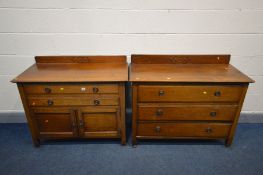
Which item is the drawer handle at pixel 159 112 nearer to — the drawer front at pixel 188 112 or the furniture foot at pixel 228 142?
the drawer front at pixel 188 112

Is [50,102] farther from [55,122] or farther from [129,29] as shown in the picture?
[129,29]

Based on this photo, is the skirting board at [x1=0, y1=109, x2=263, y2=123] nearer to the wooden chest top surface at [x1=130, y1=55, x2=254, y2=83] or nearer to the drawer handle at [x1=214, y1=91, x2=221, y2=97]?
the wooden chest top surface at [x1=130, y1=55, x2=254, y2=83]

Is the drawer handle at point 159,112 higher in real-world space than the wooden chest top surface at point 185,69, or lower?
lower

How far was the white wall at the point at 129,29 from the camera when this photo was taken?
1986 millimetres

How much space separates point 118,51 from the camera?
7.08ft

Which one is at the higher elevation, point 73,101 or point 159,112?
point 73,101

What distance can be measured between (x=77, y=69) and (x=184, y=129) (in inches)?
47.3

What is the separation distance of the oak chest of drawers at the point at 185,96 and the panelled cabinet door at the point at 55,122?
610 millimetres

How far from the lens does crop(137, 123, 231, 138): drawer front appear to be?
198 cm

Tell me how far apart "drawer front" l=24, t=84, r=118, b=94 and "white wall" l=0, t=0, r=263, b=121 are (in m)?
0.52

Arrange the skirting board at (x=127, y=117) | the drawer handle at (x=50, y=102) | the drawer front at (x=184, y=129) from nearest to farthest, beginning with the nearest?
the drawer handle at (x=50, y=102)
the drawer front at (x=184, y=129)
the skirting board at (x=127, y=117)

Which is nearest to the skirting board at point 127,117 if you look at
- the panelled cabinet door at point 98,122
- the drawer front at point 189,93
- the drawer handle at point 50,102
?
the panelled cabinet door at point 98,122

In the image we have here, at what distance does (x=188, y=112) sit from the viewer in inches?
74.8

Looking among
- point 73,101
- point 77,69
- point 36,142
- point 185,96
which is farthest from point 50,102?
point 185,96
